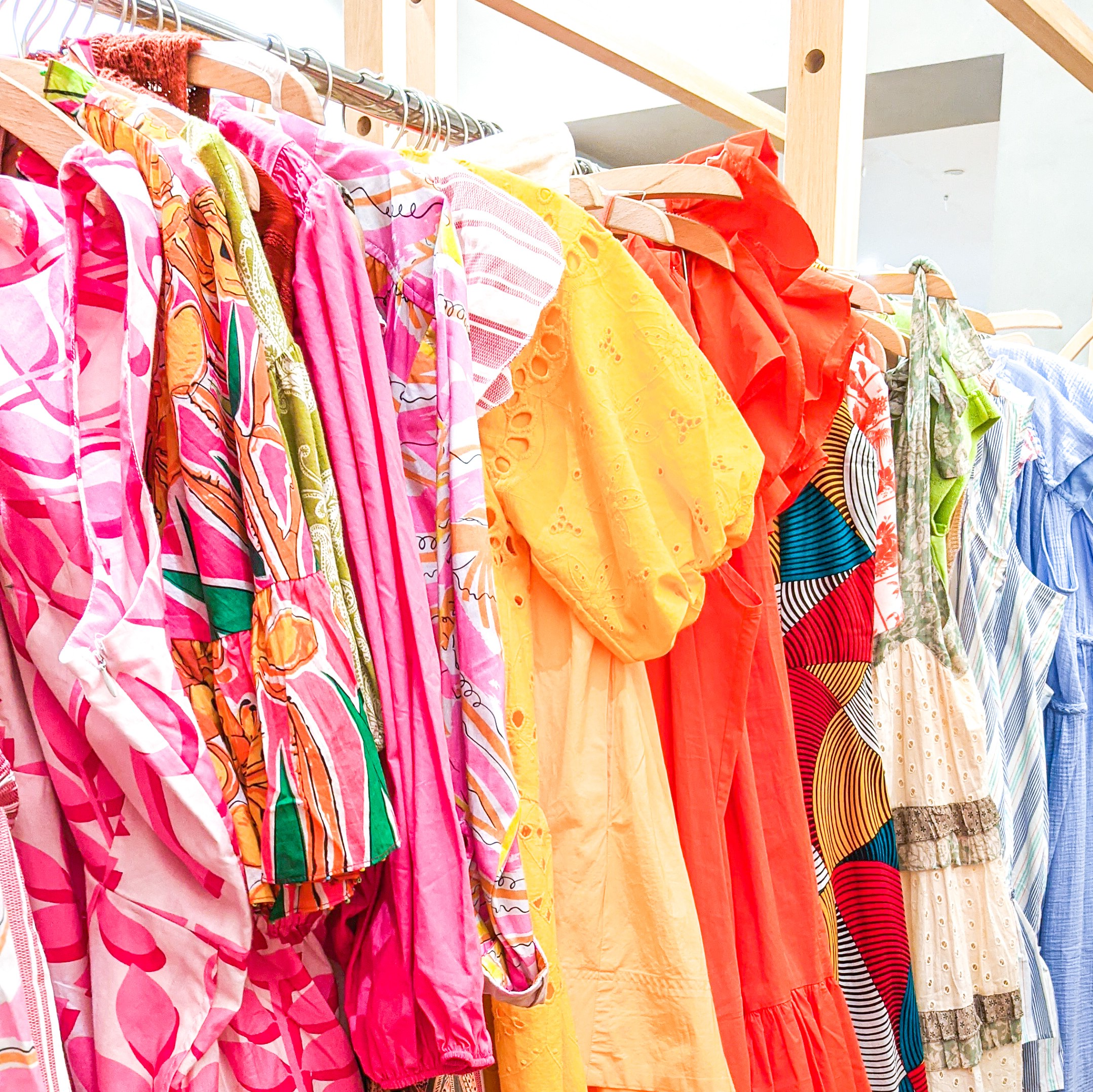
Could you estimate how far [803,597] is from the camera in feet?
3.77

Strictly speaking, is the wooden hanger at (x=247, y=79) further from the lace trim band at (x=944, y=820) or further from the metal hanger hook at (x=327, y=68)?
the lace trim band at (x=944, y=820)

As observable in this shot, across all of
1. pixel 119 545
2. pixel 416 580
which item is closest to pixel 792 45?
pixel 416 580

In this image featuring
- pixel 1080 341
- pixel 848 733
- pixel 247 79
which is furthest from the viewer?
pixel 1080 341

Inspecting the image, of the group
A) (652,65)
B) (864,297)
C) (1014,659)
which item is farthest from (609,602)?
(652,65)

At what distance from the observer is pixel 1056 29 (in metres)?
1.95

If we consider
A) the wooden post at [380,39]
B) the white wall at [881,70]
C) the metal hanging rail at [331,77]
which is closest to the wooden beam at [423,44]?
the wooden post at [380,39]

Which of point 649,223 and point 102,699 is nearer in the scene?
point 102,699

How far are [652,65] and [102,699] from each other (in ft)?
5.01

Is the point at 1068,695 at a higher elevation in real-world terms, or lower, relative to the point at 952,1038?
higher

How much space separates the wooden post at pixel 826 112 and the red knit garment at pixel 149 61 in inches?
37.0

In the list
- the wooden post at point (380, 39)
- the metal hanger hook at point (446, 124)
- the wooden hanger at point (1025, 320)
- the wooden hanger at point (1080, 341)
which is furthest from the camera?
the wooden hanger at point (1080, 341)

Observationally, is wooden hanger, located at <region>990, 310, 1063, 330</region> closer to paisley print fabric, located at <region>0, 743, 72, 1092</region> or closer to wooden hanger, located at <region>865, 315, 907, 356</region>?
wooden hanger, located at <region>865, 315, 907, 356</region>

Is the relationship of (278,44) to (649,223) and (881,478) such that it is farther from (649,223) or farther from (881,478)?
(881,478)

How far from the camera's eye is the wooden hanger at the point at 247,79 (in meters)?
0.67
